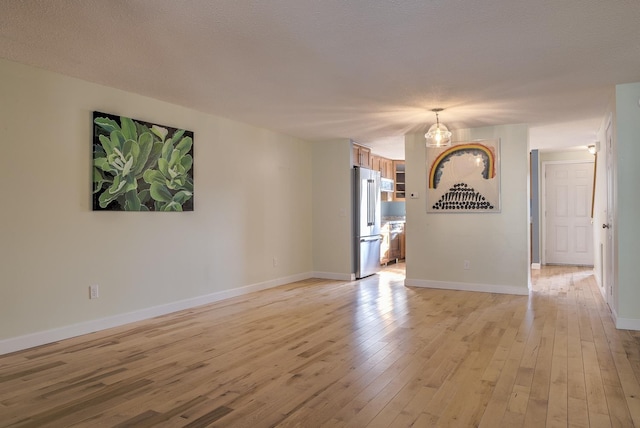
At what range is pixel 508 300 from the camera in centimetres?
519

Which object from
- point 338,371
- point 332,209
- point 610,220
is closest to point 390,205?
point 332,209

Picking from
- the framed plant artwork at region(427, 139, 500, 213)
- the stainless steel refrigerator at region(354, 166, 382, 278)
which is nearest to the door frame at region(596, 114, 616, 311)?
the framed plant artwork at region(427, 139, 500, 213)

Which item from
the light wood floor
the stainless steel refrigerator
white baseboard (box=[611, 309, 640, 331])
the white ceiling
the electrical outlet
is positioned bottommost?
the light wood floor

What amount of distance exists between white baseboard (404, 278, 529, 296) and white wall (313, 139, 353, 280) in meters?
1.05

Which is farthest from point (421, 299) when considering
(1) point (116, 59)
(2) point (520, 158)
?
(1) point (116, 59)

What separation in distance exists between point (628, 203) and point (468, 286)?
2.37 metres

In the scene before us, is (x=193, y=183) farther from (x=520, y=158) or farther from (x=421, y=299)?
(x=520, y=158)

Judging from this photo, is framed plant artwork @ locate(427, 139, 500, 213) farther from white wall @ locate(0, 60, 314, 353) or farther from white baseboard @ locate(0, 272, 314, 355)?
white baseboard @ locate(0, 272, 314, 355)

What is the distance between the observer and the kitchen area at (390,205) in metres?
8.21

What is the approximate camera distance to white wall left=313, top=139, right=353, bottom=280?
6734 millimetres

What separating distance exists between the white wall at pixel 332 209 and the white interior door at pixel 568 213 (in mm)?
4410

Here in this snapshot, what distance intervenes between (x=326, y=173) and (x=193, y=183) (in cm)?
257

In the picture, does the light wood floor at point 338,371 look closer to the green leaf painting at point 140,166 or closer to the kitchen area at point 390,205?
the green leaf painting at point 140,166

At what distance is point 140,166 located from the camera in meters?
4.24
